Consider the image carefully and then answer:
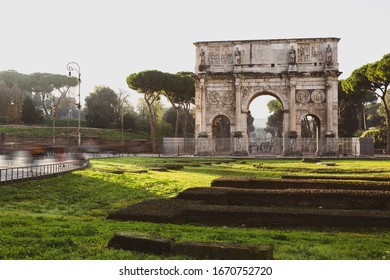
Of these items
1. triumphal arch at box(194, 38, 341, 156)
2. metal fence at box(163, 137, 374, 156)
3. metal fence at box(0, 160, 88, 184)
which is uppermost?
triumphal arch at box(194, 38, 341, 156)

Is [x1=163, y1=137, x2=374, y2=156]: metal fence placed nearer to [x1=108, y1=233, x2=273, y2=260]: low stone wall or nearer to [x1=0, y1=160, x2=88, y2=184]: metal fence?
[x1=0, y1=160, x2=88, y2=184]: metal fence

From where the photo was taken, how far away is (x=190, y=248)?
17.6ft

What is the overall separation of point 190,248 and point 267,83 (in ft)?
121

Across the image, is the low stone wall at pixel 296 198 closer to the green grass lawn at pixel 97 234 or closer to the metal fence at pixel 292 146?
the green grass lawn at pixel 97 234

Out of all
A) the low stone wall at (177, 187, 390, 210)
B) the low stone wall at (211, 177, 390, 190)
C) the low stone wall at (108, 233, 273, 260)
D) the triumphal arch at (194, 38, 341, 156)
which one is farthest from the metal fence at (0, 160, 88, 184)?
the triumphal arch at (194, 38, 341, 156)

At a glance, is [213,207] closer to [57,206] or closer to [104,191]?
[57,206]

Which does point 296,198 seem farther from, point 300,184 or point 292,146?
point 292,146

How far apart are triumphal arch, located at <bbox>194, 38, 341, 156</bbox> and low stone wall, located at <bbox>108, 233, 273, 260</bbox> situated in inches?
1327

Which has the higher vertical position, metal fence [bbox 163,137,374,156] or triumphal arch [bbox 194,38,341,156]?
triumphal arch [bbox 194,38,341,156]

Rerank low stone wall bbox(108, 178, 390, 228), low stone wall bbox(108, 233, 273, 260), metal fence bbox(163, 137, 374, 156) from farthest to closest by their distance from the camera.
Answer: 1. metal fence bbox(163, 137, 374, 156)
2. low stone wall bbox(108, 178, 390, 228)
3. low stone wall bbox(108, 233, 273, 260)

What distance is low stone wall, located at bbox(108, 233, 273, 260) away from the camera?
502cm

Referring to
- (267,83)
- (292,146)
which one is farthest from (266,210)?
(267,83)

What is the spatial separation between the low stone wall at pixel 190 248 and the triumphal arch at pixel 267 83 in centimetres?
3371
